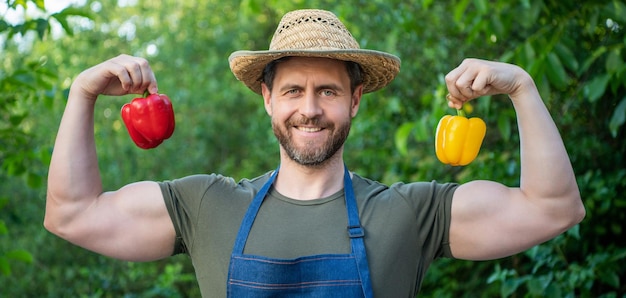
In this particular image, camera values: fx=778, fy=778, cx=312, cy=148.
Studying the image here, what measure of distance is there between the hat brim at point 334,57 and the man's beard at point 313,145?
207 mm

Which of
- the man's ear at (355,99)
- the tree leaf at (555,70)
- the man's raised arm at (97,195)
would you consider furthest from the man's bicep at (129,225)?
the tree leaf at (555,70)

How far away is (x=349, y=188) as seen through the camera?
2.40 m

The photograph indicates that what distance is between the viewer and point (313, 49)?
2.31m

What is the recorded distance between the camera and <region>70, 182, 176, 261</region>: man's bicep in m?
2.24

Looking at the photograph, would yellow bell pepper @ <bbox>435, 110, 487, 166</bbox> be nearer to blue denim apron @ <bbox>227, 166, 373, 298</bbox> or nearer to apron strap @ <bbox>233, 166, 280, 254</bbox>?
blue denim apron @ <bbox>227, 166, 373, 298</bbox>

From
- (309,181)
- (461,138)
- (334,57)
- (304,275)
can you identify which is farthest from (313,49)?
(304,275)

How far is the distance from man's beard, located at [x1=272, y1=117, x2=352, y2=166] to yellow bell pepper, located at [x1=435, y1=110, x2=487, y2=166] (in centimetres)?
31

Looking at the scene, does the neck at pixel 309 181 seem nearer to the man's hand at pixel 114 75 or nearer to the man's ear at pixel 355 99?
the man's ear at pixel 355 99

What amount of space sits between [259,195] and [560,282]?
6.44 ft

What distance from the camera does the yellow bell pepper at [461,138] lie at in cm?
231

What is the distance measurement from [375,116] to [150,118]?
3.42 metres

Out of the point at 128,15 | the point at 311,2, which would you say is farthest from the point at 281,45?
the point at 128,15

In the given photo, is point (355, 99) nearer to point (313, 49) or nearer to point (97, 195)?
point (313, 49)

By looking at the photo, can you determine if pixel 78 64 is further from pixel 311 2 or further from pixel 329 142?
pixel 329 142
